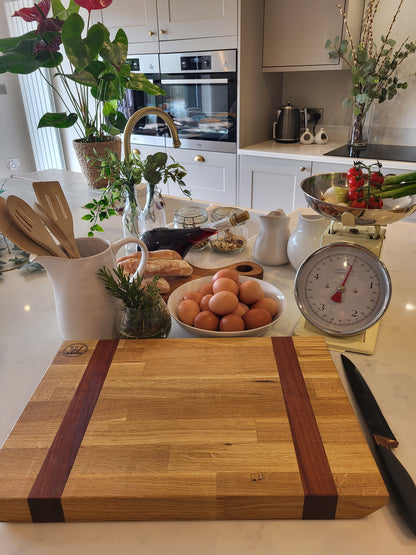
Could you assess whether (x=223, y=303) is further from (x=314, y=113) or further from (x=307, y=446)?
(x=314, y=113)

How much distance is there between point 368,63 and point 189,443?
2437 millimetres

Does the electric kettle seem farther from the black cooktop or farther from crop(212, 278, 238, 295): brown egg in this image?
crop(212, 278, 238, 295): brown egg

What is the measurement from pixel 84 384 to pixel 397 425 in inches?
18.2

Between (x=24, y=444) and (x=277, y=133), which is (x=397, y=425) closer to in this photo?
(x=24, y=444)

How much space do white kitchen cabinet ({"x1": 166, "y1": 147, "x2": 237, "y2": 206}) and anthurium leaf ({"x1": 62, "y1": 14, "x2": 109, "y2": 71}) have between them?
1.52m

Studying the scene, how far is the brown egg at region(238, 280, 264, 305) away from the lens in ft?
2.55

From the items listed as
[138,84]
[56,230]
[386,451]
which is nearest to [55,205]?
[56,230]

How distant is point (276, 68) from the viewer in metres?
2.67

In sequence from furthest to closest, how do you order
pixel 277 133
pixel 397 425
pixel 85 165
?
pixel 277 133, pixel 85 165, pixel 397 425

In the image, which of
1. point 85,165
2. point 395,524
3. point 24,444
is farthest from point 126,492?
point 85,165

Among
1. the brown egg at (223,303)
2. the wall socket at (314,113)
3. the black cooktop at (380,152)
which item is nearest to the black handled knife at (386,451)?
the brown egg at (223,303)

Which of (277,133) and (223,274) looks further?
(277,133)

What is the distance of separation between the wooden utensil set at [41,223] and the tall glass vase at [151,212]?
41 centimetres

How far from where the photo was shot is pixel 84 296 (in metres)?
0.69
